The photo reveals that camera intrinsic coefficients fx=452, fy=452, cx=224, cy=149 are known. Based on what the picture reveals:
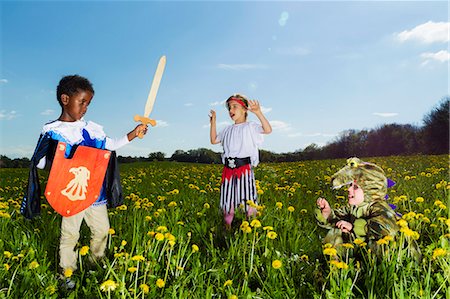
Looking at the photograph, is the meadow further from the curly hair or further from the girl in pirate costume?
the curly hair

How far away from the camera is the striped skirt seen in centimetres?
480

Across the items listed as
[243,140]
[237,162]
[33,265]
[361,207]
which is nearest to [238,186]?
[237,162]

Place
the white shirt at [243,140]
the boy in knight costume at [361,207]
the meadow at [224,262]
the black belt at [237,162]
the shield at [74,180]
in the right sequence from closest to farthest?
1. the meadow at [224,262]
2. the boy in knight costume at [361,207]
3. the shield at [74,180]
4. the white shirt at [243,140]
5. the black belt at [237,162]

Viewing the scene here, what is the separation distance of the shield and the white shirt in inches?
61.9

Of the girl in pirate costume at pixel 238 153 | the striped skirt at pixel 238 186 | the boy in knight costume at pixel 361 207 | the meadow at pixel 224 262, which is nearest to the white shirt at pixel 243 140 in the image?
the girl in pirate costume at pixel 238 153

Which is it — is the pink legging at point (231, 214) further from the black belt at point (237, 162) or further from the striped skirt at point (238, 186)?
the black belt at point (237, 162)

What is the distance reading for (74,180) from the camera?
3541 mm

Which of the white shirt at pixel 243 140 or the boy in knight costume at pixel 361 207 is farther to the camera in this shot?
the white shirt at pixel 243 140

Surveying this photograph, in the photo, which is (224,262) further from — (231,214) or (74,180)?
(74,180)

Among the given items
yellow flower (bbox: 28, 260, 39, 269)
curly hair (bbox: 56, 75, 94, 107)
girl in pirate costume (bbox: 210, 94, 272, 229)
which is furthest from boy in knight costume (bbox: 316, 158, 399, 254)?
yellow flower (bbox: 28, 260, 39, 269)

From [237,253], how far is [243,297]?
2.57 ft

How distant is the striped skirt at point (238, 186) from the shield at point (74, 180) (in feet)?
5.26

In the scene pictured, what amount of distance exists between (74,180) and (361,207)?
86.9 inches

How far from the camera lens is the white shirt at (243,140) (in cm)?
469
